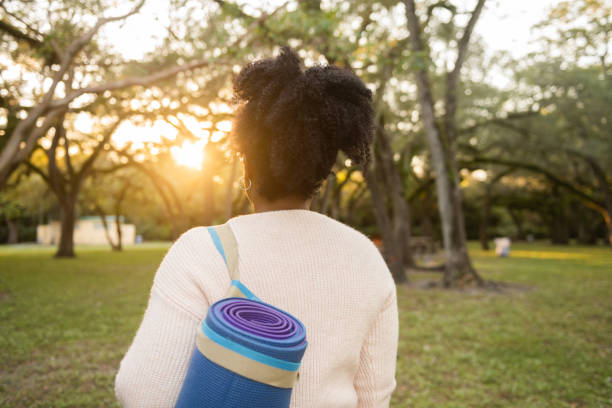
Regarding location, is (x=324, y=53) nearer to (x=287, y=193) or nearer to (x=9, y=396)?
(x=9, y=396)

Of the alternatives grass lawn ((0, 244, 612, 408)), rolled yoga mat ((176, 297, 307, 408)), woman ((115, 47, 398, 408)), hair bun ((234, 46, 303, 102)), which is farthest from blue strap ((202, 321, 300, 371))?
grass lawn ((0, 244, 612, 408))

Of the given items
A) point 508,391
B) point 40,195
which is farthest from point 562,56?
point 40,195

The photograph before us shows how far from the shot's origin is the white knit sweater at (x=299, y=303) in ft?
3.37

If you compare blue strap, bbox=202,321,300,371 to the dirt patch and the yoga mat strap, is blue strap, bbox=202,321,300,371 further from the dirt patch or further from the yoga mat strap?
the dirt patch

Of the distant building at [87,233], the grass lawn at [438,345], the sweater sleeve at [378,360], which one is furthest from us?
the distant building at [87,233]

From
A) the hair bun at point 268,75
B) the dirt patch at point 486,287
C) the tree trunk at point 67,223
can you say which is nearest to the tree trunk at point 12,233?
the tree trunk at point 67,223

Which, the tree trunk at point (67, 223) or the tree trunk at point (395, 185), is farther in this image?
the tree trunk at point (67, 223)

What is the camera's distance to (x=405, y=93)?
18625 millimetres

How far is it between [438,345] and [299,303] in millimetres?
5552

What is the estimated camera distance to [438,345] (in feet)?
20.0

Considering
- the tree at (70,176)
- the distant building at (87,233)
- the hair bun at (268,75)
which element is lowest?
the distant building at (87,233)

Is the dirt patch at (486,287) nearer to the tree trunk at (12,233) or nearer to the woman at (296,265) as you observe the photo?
the woman at (296,265)

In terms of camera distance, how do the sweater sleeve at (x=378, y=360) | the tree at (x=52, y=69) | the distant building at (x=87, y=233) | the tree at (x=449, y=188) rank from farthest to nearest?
1. the distant building at (x=87, y=233)
2. the tree at (x=449, y=188)
3. the tree at (x=52, y=69)
4. the sweater sleeve at (x=378, y=360)

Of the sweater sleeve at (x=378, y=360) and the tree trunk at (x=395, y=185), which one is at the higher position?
the tree trunk at (x=395, y=185)
